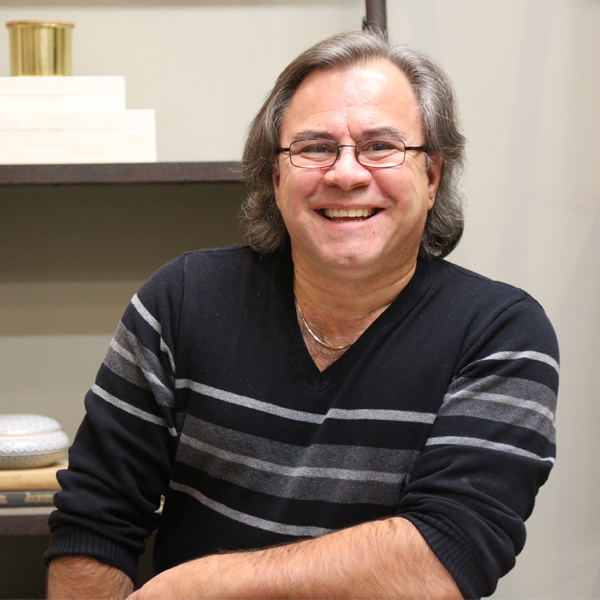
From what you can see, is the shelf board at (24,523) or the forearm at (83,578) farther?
the shelf board at (24,523)

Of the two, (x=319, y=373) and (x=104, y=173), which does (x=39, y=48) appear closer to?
(x=104, y=173)

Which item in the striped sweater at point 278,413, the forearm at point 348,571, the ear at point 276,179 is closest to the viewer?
the forearm at point 348,571

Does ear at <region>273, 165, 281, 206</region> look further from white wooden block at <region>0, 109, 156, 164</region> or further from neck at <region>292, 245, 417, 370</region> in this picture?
white wooden block at <region>0, 109, 156, 164</region>

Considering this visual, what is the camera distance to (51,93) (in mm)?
1401

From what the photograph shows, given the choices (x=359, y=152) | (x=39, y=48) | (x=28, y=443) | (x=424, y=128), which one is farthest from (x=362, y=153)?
(x=28, y=443)

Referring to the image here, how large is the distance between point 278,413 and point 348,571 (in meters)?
0.29

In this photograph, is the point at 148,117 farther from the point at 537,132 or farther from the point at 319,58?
the point at 537,132

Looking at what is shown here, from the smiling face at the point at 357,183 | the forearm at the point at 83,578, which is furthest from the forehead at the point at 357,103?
the forearm at the point at 83,578

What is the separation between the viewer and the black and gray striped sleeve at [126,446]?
115 centimetres

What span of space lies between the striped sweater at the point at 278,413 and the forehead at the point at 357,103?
255 mm

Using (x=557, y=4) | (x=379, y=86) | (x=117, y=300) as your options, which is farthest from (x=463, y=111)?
(x=117, y=300)

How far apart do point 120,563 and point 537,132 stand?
4.16 feet

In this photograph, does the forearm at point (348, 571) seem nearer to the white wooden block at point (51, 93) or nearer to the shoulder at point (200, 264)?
the shoulder at point (200, 264)

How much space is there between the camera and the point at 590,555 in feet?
5.91
